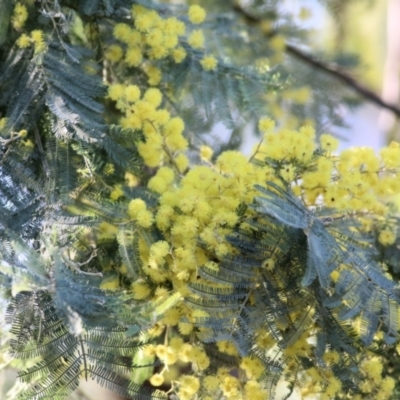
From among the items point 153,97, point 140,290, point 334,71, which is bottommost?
point 334,71

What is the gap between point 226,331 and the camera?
1.91ft

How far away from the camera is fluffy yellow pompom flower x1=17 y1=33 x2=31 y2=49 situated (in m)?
0.70

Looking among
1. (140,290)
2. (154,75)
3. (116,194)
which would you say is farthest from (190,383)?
(154,75)

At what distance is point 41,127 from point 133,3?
0.18m

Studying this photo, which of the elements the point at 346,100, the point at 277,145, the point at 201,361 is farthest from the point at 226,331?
the point at 346,100

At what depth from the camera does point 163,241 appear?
2.01 ft

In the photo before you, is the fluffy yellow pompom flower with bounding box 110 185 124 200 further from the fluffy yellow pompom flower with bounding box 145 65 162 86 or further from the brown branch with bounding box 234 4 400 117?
the brown branch with bounding box 234 4 400 117

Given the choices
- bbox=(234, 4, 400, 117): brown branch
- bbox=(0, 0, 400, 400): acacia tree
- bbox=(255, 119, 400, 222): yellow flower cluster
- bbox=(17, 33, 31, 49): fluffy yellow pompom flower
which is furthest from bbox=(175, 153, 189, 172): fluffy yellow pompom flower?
bbox=(234, 4, 400, 117): brown branch

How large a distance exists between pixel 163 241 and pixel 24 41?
0.92 feet

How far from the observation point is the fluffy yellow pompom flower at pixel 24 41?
70cm

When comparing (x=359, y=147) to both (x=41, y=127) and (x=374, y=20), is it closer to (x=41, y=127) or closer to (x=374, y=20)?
(x=41, y=127)

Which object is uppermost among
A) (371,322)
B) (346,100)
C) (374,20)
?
(371,322)

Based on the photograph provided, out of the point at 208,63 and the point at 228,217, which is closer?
the point at 228,217

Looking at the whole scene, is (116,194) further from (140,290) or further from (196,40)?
(196,40)
